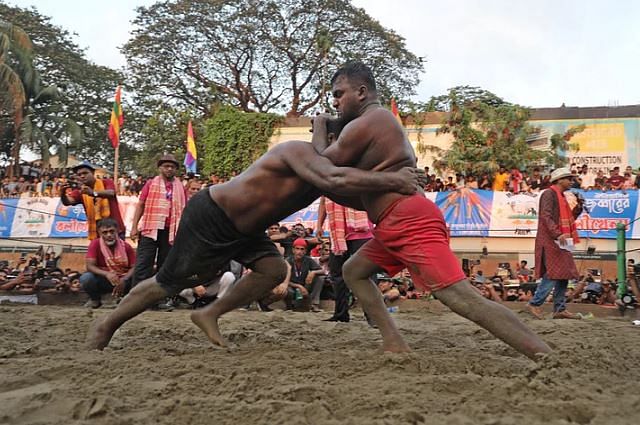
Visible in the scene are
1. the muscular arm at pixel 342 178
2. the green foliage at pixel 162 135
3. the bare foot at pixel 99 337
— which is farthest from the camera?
the green foliage at pixel 162 135

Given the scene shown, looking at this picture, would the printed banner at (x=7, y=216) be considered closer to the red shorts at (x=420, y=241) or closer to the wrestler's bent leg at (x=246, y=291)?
the wrestler's bent leg at (x=246, y=291)

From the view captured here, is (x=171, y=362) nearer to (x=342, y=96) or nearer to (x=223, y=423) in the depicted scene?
(x=223, y=423)

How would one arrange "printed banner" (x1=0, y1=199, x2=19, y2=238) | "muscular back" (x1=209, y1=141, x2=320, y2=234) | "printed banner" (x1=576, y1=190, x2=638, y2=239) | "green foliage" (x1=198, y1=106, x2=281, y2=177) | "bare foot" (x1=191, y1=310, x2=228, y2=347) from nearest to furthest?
"muscular back" (x1=209, y1=141, x2=320, y2=234), "bare foot" (x1=191, y1=310, x2=228, y2=347), "printed banner" (x1=576, y1=190, x2=638, y2=239), "printed banner" (x1=0, y1=199, x2=19, y2=238), "green foliage" (x1=198, y1=106, x2=281, y2=177)

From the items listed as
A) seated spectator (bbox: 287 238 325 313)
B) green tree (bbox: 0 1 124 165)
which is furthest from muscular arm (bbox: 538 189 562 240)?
green tree (bbox: 0 1 124 165)

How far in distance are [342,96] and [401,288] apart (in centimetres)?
575

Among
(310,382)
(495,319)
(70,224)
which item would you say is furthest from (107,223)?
(70,224)

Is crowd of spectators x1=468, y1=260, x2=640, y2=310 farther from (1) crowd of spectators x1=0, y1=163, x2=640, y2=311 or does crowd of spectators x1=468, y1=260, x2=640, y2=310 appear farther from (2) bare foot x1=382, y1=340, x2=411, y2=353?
(2) bare foot x1=382, y1=340, x2=411, y2=353

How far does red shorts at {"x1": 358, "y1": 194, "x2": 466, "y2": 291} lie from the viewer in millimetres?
3395

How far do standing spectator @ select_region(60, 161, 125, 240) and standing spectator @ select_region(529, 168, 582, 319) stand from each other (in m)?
4.85

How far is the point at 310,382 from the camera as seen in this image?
302 centimetres

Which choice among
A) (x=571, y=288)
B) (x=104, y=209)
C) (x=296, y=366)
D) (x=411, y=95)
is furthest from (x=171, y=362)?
(x=411, y=95)

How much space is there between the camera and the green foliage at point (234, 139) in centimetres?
2467

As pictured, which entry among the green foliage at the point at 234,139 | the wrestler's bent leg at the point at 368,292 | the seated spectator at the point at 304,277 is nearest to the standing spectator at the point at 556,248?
the seated spectator at the point at 304,277

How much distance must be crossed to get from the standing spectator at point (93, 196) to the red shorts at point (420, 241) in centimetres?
465
